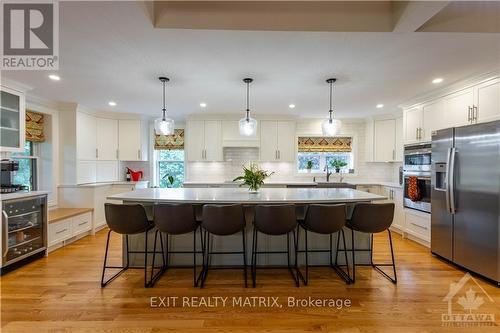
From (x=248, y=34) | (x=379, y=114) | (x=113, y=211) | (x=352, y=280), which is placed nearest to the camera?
(x=248, y=34)

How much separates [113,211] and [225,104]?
277 cm

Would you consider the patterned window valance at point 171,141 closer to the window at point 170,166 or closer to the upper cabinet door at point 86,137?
the window at point 170,166

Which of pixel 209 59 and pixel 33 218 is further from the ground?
pixel 209 59

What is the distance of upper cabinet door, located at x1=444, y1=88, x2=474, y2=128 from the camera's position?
3.15 m

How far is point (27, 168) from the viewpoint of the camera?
4.07 metres

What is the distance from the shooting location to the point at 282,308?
2.20 m

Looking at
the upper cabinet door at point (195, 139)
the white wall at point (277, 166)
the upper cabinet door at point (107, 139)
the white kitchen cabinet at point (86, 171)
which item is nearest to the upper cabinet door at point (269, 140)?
the white wall at point (277, 166)

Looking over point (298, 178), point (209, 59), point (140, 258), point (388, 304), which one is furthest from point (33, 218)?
point (298, 178)

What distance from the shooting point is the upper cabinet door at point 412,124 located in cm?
404

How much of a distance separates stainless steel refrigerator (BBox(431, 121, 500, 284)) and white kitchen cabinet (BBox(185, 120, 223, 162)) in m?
3.94

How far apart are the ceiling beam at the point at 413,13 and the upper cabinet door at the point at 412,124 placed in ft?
8.31

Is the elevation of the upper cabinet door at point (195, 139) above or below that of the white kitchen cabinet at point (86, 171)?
above

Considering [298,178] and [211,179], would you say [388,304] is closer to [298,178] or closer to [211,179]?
[298,178]

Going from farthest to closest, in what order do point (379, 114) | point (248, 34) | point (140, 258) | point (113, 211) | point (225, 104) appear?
point (379, 114) → point (225, 104) → point (140, 258) → point (113, 211) → point (248, 34)
